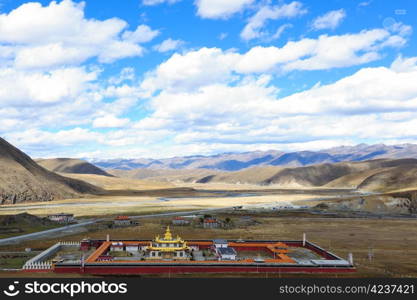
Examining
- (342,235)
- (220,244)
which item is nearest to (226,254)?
(220,244)

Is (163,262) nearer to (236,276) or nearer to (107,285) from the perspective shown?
(236,276)

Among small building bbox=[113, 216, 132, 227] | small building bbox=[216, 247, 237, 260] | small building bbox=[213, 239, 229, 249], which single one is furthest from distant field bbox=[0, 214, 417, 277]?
small building bbox=[213, 239, 229, 249]

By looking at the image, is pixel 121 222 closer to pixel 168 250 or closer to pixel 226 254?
pixel 168 250

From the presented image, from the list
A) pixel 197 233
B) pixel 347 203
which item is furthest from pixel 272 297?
pixel 347 203

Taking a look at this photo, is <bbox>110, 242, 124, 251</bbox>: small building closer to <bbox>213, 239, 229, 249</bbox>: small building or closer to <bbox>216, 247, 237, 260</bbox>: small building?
<bbox>213, 239, 229, 249</bbox>: small building

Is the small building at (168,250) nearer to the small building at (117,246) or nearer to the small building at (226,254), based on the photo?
the small building at (226,254)

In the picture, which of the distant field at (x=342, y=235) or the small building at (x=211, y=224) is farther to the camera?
the small building at (x=211, y=224)

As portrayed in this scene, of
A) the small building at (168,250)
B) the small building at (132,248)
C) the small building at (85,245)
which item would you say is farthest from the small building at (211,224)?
the small building at (168,250)

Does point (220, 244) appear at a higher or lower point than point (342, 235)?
higher
